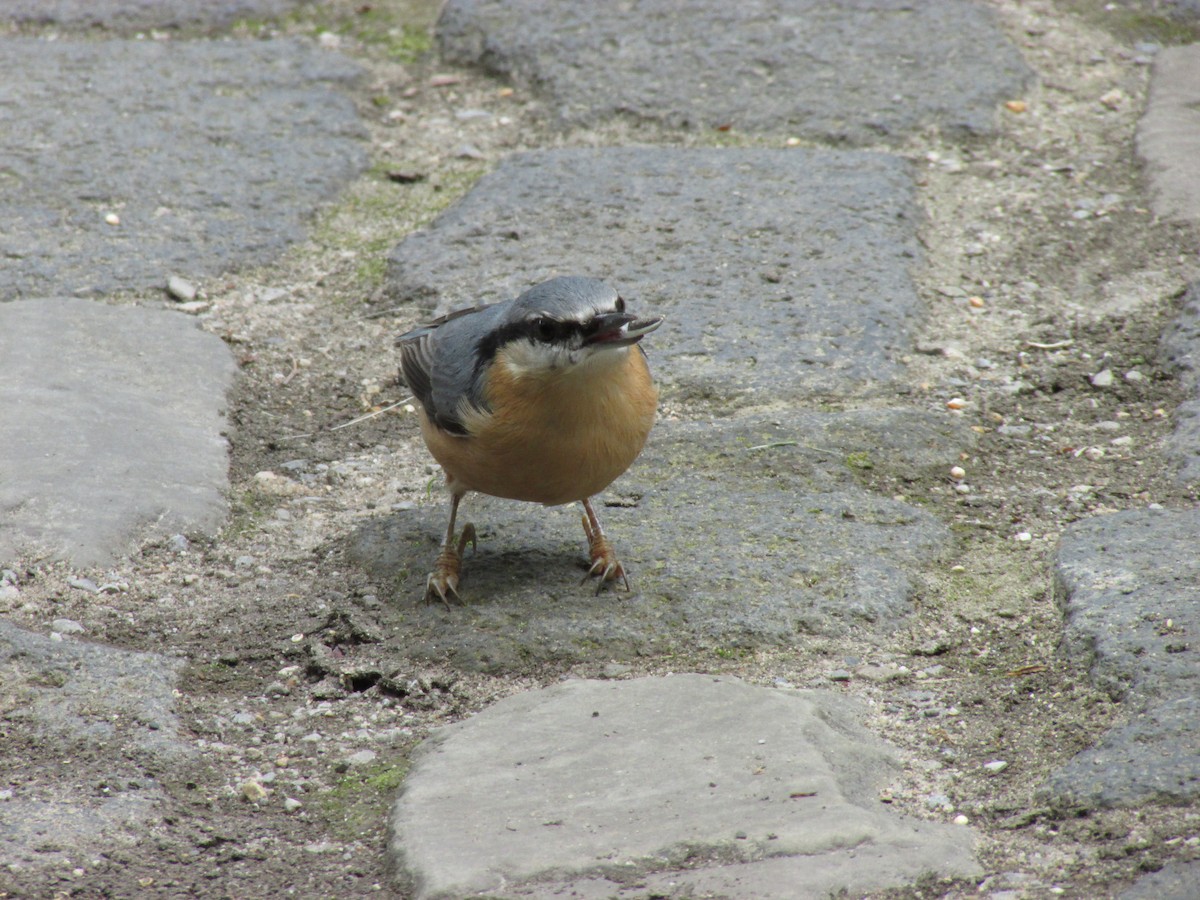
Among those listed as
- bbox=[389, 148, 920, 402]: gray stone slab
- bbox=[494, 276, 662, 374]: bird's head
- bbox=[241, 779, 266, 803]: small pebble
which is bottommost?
bbox=[241, 779, 266, 803]: small pebble

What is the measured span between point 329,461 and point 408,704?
3.73 ft

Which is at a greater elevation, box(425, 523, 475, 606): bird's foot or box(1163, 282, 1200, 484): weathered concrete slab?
box(1163, 282, 1200, 484): weathered concrete slab

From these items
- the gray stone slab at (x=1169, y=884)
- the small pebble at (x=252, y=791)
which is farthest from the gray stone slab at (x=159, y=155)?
the gray stone slab at (x=1169, y=884)

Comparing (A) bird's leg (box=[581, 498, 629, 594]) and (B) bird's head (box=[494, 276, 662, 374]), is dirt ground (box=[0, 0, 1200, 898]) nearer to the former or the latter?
(A) bird's leg (box=[581, 498, 629, 594])

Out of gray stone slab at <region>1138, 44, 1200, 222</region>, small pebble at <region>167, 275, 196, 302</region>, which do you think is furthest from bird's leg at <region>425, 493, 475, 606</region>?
gray stone slab at <region>1138, 44, 1200, 222</region>

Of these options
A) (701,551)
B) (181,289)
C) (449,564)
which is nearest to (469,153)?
(181,289)

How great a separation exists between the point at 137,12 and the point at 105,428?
9.10ft

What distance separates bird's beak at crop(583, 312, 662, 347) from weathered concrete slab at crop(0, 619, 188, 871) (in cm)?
126

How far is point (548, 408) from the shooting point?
3.49 metres

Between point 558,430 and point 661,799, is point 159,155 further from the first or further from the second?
point 661,799

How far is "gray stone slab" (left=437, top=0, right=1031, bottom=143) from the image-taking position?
5.04 metres

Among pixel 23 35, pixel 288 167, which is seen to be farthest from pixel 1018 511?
pixel 23 35

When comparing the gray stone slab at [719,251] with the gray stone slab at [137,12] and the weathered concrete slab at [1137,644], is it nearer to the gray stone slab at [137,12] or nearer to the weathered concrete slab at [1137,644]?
the weathered concrete slab at [1137,644]

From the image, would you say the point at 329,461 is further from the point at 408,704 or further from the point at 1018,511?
the point at 1018,511
